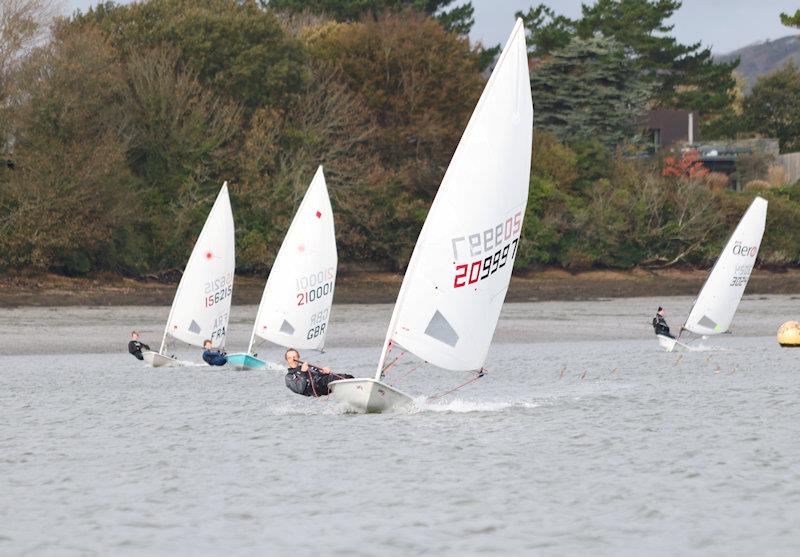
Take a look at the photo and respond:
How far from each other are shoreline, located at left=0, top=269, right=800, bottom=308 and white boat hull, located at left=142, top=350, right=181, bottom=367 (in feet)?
51.4

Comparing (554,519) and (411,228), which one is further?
(411,228)

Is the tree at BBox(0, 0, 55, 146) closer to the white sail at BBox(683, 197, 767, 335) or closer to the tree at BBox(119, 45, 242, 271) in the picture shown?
the tree at BBox(119, 45, 242, 271)

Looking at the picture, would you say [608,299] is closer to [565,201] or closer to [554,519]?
[565,201]

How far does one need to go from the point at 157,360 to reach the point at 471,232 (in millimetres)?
15590

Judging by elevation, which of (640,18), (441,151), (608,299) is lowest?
(608,299)

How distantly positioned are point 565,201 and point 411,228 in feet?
33.3

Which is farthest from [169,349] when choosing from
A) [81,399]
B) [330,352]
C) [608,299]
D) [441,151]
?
[441,151]

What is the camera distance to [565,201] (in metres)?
74.1

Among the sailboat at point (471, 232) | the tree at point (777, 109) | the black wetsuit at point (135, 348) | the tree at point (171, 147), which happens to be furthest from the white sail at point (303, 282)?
the tree at point (777, 109)

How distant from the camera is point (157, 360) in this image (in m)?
35.0

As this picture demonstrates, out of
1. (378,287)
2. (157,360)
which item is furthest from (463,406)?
(378,287)

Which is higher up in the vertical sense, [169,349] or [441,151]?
[441,151]

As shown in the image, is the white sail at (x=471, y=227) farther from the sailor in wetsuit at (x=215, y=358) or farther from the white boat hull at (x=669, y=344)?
the white boat hull at (x=669, y=344)

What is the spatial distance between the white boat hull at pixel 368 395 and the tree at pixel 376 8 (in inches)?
2948
